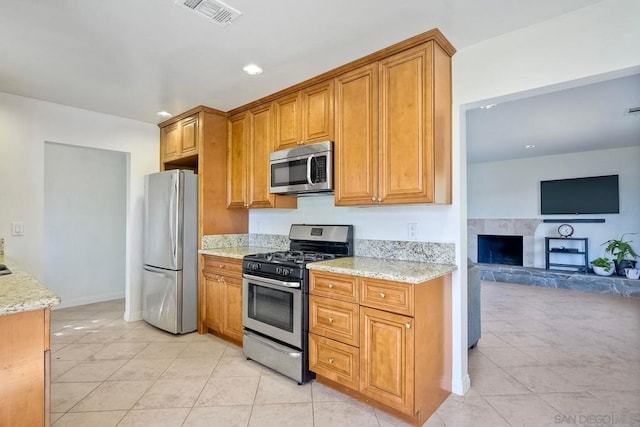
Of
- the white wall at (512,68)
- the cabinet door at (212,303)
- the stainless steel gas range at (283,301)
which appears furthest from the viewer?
the cabinet door at (212,303)

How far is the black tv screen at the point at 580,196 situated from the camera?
5848 millimetres

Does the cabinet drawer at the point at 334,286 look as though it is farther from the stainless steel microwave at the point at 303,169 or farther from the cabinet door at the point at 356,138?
the stainless steel microwave at the point at 303,169

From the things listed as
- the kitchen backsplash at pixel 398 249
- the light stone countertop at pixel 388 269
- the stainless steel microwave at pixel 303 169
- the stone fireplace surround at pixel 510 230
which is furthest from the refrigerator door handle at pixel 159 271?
the stone fireplace surround at pixel 510 230

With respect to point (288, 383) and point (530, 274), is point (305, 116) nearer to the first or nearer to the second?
point (288, 383)

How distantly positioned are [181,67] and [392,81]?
164cm

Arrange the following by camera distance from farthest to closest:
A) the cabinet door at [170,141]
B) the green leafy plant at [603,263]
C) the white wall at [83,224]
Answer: the green leafy plant at [603,263] < the white wall at [83,224] < the cabinet door at [170,141]

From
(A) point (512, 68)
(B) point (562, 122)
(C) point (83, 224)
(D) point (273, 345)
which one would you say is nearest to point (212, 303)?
(D) point (273, 345)

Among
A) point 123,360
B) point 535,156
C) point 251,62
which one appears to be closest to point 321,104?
point 251,62

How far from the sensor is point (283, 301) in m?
2.49

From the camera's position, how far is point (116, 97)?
→ 319 centimetres

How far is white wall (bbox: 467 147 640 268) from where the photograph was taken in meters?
5.79

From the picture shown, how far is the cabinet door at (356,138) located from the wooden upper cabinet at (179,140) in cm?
182

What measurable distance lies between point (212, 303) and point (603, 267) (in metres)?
6.47

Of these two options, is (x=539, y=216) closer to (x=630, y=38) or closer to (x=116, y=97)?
(x=630, y=38)
